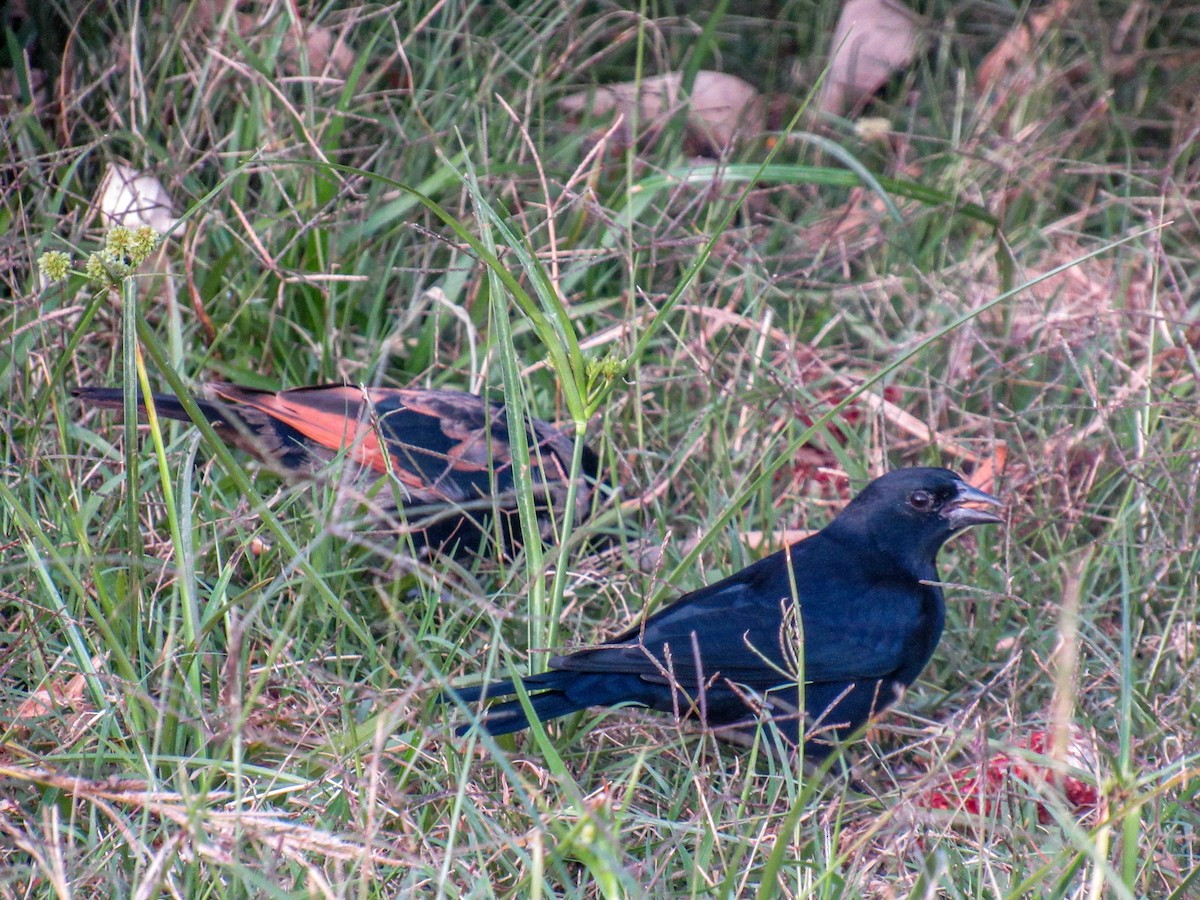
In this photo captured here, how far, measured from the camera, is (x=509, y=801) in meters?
2.65

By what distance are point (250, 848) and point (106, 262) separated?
108cm

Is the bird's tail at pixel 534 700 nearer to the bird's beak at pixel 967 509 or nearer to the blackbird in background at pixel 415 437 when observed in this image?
the blackbird in background at pixel 415 437

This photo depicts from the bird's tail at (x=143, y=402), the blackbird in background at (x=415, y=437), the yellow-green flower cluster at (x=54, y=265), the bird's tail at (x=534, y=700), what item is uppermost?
the yellow-green flower cluster at (x=54, y=265)

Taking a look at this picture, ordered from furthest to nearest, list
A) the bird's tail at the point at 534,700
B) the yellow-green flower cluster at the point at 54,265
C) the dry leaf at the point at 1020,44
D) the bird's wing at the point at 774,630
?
the dry leaf at the point at 1020,44 → the bird's wing at the point at 774,630 → the bird's tail at the point at 534,700 → the yellow-green flower cluster at the point at 54,265

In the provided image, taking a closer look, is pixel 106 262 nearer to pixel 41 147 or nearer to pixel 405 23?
pixel 41 147

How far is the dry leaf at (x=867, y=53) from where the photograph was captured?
5.93 metres

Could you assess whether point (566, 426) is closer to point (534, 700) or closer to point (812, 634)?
point (812, 634)

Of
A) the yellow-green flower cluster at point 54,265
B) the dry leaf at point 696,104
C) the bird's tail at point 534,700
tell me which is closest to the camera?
the yellow-green flower cluster at point 54,265

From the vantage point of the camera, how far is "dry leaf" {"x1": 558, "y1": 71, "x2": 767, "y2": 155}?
17.1 feet

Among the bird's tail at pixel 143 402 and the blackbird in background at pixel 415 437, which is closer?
the bird's tail at pixel 143 402

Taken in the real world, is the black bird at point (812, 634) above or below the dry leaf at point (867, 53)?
below

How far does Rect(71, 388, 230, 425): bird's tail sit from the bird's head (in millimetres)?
1713

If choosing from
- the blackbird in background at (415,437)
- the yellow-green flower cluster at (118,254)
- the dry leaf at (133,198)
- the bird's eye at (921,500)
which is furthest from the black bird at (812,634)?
the dry leaf at (133,198)

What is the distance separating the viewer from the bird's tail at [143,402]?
3.53 meters
